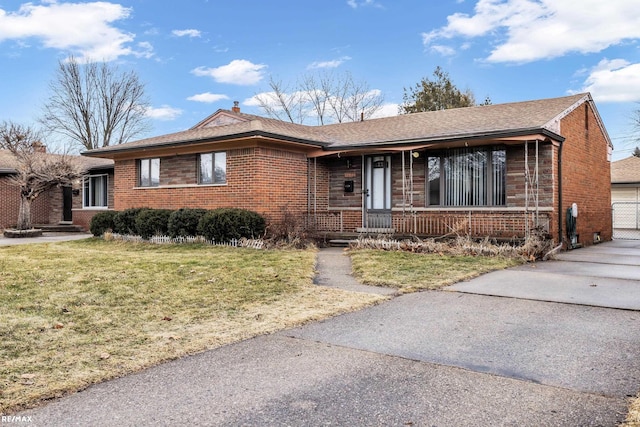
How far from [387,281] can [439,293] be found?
1071 mm

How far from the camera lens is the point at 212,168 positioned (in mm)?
16359

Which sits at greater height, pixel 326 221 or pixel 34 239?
pixel 326 221

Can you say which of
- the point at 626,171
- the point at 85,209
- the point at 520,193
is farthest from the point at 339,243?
the point at 626,171

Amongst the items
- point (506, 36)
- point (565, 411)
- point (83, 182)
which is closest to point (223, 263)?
point (565, 411)

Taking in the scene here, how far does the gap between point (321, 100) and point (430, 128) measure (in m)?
26.7

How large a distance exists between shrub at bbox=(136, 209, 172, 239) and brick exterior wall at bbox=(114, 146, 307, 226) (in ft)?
3.34

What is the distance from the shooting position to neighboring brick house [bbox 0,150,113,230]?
23.0 m

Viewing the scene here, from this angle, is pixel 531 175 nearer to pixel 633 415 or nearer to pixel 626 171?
pixel 633 415

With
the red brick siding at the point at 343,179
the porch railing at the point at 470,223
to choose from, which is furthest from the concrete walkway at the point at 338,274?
the red brick siding at the point at 343,179

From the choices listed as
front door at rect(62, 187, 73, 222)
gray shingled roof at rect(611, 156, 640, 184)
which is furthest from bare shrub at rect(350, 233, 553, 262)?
gray shingled roof at rect(611, 156, 640, 184)

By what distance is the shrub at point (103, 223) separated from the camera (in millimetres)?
17891

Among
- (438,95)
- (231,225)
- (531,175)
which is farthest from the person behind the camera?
(438,95)

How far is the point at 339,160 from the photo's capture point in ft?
56.3

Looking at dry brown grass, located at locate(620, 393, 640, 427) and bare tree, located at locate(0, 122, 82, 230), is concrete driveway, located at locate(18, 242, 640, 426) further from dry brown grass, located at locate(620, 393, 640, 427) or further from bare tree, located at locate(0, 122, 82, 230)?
bare tree, located at locate(0, 122, 82, 230)
